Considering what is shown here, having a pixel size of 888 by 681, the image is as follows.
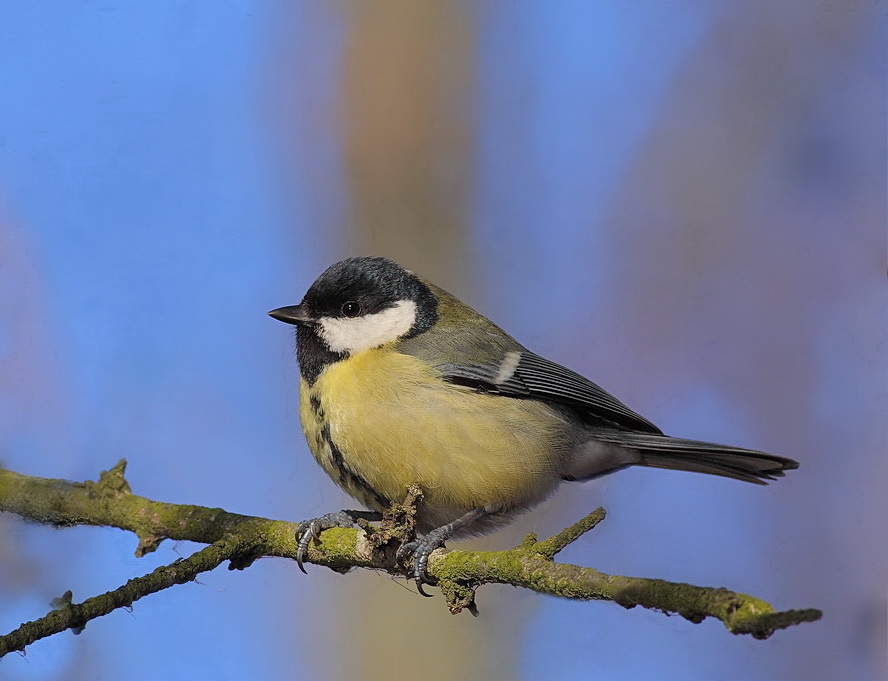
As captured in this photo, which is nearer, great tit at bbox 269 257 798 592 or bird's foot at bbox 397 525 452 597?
bird's foot at bbox 397 525 452 597

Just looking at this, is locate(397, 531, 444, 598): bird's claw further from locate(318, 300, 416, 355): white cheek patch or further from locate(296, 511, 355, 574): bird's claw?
locate(318, 300, 416, 355): white cheek patch

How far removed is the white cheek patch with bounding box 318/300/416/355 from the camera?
3.01 metres

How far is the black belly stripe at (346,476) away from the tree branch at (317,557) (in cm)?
24

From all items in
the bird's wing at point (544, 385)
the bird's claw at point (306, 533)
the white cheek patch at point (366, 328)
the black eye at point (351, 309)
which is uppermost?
the black eye at point (351, 309)

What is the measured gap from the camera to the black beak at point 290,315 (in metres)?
3.05

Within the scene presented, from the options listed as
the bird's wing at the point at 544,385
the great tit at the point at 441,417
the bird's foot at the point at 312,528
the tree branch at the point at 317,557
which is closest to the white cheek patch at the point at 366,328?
the great tit at the point at 441,417

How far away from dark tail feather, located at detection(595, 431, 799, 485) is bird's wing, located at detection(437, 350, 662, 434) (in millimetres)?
76

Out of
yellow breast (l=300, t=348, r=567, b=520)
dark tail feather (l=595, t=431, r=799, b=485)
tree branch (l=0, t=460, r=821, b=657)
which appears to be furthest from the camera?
dark tail feather (l=595, t=431, r=799, b=485)

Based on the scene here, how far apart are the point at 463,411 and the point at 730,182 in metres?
2.34

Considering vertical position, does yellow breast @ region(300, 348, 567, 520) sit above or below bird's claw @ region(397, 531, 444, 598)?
above

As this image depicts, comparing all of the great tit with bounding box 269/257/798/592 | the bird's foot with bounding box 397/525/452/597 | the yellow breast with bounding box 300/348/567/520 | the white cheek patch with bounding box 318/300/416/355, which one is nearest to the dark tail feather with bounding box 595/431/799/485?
the great tit with bounding box 269/257/798/592

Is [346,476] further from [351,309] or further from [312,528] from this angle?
[351,309]

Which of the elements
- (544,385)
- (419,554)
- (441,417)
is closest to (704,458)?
(544,385)

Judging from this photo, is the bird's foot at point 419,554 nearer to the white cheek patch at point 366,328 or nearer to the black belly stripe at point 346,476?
the black belly stripe at point 346,476
